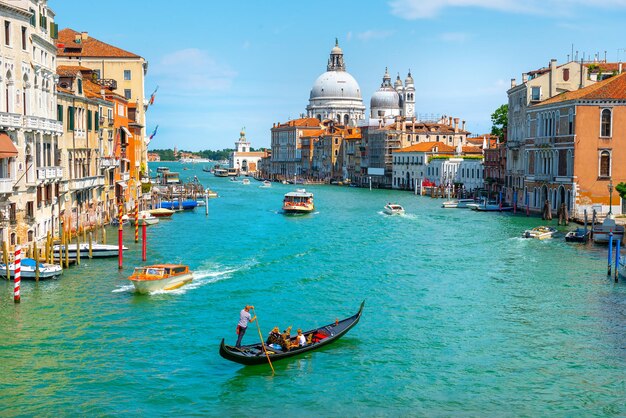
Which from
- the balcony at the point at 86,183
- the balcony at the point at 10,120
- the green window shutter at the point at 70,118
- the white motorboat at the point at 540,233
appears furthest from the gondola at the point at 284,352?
the white motorboat at the point at 540,233

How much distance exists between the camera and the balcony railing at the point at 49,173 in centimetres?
2503

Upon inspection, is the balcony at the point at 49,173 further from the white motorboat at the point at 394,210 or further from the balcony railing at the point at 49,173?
the white motorboat at the point at 394,210

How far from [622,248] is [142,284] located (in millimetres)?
16657

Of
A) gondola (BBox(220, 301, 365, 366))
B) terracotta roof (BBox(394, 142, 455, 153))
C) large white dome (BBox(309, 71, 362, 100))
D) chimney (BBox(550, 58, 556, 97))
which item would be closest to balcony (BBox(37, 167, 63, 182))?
gondola (BBox(220, 301, 365, 366))

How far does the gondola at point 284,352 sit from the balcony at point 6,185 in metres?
10.1

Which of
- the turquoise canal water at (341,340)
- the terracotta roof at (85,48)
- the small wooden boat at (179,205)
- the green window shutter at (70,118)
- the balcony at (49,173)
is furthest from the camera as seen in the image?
the small wooden boat at (179,205)

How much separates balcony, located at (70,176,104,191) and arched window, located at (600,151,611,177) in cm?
2247

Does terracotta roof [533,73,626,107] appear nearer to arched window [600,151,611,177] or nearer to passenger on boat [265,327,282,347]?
arched window [600,151,611,177]

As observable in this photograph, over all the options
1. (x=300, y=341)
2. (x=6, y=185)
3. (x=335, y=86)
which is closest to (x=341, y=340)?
(x=300, y=341)

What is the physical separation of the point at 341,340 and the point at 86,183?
1801 cm

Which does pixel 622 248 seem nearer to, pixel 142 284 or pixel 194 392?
pixel 142 284

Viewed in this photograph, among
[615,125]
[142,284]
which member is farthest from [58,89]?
[615,125]

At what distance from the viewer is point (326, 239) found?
35438 mm

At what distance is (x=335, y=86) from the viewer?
135125 mm
